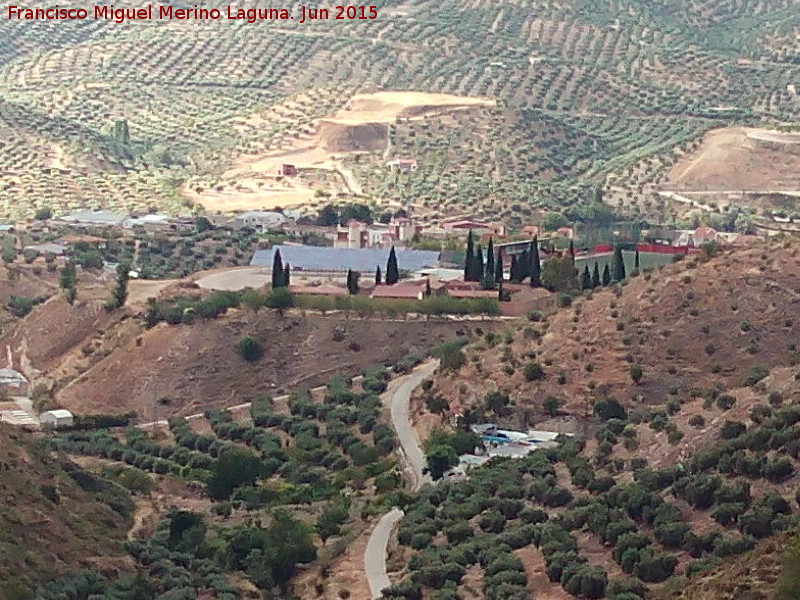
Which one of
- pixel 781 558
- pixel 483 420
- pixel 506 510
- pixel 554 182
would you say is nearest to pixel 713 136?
pixel 554 182

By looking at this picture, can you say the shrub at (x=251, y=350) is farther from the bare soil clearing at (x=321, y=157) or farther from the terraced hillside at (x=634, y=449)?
the bare soil clearing at (x=321, y=157)

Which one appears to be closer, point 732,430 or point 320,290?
point 732,430

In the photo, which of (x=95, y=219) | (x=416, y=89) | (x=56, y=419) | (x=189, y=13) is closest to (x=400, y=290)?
(x=56, y=419)

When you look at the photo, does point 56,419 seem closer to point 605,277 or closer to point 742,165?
point 605,277

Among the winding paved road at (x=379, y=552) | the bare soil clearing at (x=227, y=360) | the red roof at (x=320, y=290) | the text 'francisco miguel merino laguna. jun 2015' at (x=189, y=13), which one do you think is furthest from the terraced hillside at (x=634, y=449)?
the text 'francisco miguel merino laguna. jun 2015' at (x=189, y=13)

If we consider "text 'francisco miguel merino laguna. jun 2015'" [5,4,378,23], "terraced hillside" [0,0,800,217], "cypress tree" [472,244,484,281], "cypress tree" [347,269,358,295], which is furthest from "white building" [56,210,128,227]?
"text 'francisco miguel merino laguna. jun 2015'" [5,4,378,23]

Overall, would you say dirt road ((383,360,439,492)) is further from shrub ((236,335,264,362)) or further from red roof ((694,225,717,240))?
red roof ((694,225,717,240))
